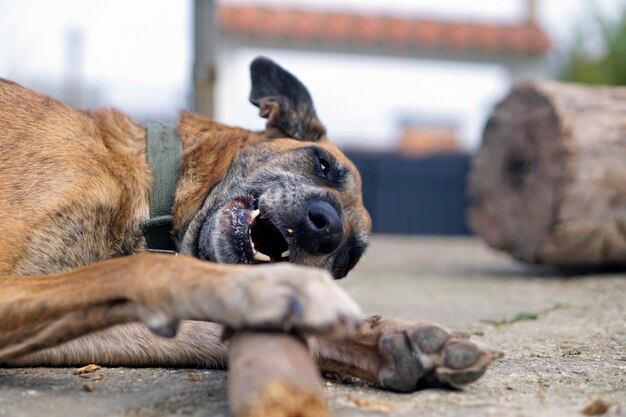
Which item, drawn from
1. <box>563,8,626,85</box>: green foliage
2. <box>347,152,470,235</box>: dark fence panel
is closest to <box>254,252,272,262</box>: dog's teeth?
<box>563,8,626,85</box>: green foliage

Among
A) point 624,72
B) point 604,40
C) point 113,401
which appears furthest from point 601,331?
point 604,40

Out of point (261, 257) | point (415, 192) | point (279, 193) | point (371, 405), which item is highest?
point (279, 193)

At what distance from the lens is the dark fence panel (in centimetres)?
1295

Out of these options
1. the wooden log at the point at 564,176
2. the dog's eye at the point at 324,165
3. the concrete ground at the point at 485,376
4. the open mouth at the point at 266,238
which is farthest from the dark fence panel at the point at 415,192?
the open mouth at the point at 266,238

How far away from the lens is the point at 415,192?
516 inches

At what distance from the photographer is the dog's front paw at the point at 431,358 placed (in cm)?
232

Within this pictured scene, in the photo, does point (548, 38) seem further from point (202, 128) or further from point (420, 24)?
point (202, 128)

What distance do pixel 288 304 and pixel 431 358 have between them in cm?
60

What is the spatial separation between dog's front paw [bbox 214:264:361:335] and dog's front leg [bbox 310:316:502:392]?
428 mm

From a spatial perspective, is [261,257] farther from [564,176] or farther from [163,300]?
[564,176]

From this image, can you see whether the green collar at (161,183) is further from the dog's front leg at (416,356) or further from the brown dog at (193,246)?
the dog's front leg at (416,356)

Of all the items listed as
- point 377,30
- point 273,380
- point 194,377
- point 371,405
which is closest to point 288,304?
point 273,380

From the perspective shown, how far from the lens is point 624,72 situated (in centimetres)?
1138

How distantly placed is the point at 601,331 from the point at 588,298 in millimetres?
1287
